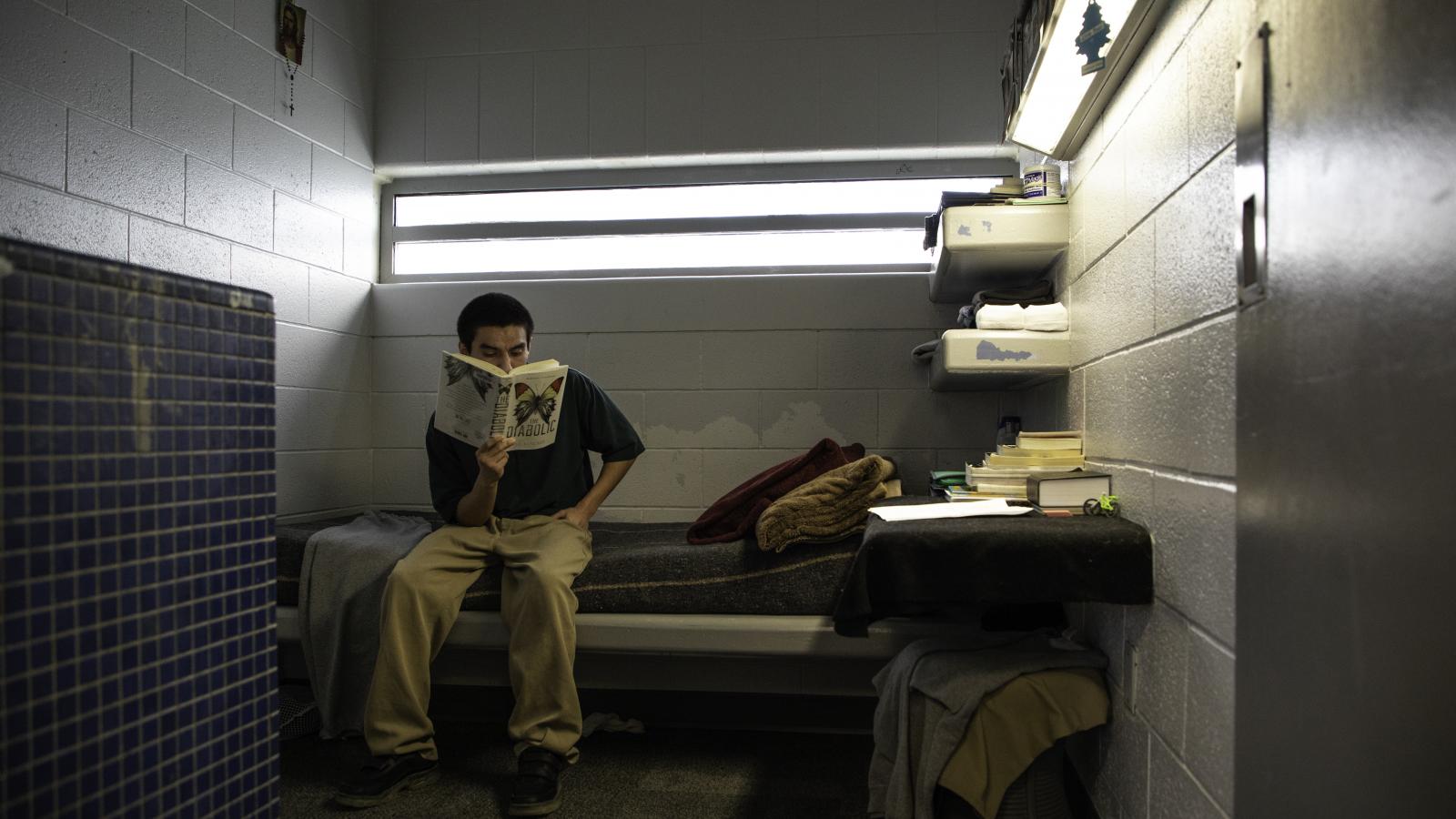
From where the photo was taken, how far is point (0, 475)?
20.7 inches

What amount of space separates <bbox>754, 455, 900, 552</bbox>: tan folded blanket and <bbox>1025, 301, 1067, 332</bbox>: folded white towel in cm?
55

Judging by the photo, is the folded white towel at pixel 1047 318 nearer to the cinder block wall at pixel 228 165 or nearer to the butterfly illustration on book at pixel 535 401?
the butterfly illustration on book at pixel 535 401

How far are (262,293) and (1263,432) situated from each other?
41.9 inches

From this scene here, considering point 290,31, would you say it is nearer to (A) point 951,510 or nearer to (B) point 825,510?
(B) point 825,510

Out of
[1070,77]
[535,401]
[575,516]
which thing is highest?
[1070,77]

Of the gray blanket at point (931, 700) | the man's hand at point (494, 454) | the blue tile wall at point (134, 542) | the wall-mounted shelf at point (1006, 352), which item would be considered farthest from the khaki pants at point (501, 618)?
the blue tile wall at point (134, 542)

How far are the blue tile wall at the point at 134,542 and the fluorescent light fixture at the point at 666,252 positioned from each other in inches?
109

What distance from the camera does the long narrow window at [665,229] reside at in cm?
336

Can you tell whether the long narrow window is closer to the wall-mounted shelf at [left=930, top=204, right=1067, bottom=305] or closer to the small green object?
the wall-mounted shelf at [left=930, top=204, right=1067, bottom=305]

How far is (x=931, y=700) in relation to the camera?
1.78 m

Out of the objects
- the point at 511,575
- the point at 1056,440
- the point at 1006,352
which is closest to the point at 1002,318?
the point at 1006,352

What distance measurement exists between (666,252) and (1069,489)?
6.53 ft

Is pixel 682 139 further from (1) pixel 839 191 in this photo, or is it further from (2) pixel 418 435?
(2) pixel 418 435

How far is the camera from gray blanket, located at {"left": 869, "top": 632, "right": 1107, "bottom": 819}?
1715mm
